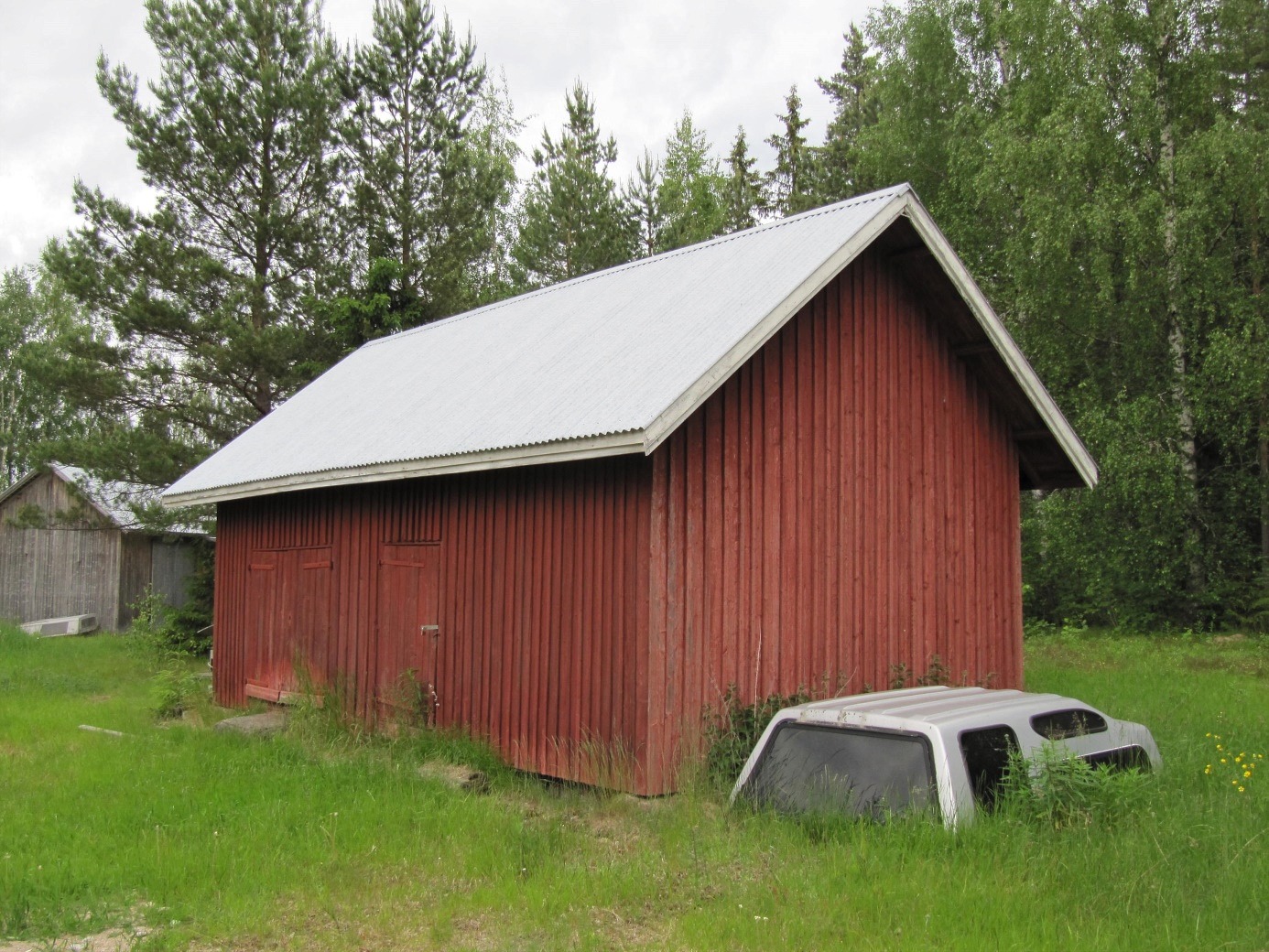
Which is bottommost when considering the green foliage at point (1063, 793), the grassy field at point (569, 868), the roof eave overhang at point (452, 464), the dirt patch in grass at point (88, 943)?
the dirt patch in grass at point (88, 943)

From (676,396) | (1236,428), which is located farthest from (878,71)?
(676,396)

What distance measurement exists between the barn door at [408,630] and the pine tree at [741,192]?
26.9m

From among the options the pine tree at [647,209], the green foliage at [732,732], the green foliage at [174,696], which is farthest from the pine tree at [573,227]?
the green foliage at [732,732]

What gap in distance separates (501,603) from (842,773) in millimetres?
4197

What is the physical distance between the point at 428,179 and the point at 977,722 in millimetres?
22601

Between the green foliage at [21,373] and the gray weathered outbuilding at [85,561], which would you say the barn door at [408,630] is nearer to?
the gray weathered outbuilding at [85,561]

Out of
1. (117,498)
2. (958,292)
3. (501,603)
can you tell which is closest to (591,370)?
(501,603)

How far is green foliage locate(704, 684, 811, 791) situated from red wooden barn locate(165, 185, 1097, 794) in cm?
15

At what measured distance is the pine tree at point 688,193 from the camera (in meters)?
34.0

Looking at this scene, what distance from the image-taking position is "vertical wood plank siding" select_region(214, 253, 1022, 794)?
350 inches

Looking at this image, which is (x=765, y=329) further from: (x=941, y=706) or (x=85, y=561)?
(x=85, y=561)

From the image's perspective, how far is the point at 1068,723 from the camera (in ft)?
23.8

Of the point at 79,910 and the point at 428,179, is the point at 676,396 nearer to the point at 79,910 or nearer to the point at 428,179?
the point at 79,910

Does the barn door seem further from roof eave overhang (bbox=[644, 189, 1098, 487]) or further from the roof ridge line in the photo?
the roof ridge line
